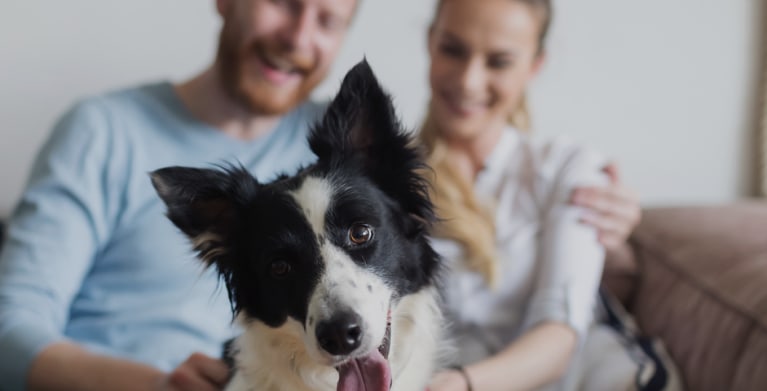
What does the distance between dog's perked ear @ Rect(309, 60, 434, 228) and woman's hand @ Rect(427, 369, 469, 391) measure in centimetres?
40

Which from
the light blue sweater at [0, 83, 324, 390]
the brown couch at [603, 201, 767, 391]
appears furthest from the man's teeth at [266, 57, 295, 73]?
the brown couch at [603, 201, 767, 391]

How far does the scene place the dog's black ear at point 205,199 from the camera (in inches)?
49.4

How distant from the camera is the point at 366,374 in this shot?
4.10 ft

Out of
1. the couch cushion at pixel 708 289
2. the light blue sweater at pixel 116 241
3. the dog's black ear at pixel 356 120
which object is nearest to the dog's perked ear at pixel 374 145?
the dog's black ear at pixel 356 120

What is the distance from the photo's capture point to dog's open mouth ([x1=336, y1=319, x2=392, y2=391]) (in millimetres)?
1237

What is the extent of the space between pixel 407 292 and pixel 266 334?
0.32 m

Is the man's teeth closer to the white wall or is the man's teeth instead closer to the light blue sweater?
the light blue sweater

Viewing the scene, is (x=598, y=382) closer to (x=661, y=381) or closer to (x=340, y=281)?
(x=661, y=381)

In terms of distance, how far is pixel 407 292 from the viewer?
1.41 m

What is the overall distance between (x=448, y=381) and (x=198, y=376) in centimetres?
59

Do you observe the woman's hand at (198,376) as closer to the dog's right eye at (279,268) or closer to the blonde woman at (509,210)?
the dog's right eye at (279,268)

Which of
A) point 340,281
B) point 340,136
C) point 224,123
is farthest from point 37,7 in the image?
point 340,281

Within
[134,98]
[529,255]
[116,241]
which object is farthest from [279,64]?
[529,255]

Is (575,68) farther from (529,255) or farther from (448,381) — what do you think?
(448,381)
